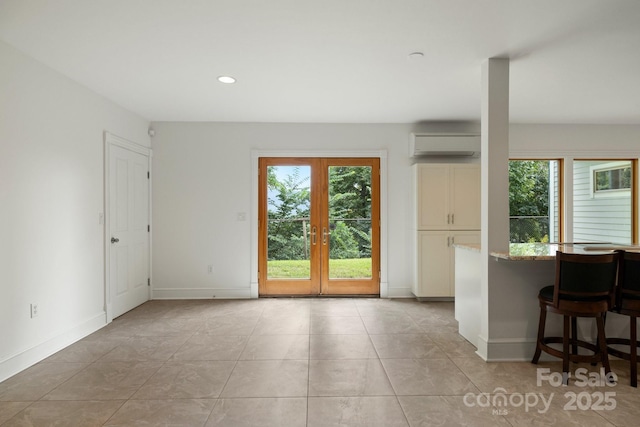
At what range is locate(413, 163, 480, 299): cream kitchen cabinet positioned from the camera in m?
4.86

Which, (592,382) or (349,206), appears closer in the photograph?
(592,382)

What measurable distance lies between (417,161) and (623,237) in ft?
10.9

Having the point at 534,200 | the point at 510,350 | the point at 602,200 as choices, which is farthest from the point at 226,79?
the point at 602,200

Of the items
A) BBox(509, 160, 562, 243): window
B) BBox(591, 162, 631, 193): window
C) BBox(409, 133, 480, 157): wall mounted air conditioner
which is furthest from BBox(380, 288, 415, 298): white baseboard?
BBox(591, 162, 631, 193): window

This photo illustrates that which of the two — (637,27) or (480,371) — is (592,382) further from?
(637,27)

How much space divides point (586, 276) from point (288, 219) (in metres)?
3.55

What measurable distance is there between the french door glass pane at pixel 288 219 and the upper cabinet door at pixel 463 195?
204 centimetres

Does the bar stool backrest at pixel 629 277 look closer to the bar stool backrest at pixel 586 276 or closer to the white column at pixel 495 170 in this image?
the bar stool backrest at pixel 586 276

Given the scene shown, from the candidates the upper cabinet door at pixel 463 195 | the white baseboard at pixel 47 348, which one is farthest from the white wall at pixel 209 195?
the white baseboard at pixel 47 348

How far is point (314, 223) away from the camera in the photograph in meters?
5.12

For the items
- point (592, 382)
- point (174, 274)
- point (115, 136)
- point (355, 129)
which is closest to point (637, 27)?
point (592, 382)

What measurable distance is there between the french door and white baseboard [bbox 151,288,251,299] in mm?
313

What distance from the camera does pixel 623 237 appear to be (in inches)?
207

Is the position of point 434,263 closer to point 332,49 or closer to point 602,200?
point 602,200
